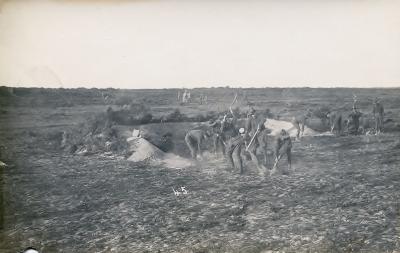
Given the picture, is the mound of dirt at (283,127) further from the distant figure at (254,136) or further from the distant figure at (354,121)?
the distant figure at (354,121)

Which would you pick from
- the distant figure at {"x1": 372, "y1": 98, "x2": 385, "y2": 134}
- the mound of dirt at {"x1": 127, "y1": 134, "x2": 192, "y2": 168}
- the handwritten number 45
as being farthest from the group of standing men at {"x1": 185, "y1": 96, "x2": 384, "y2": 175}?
the handwritten number 45

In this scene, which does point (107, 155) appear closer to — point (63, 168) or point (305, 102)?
point (63, 168)

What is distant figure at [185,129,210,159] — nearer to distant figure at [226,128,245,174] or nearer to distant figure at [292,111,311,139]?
distant figure at [226,128,245,174]

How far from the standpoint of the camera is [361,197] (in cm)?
352

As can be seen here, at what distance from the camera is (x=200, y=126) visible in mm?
3504

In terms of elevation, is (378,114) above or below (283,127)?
above

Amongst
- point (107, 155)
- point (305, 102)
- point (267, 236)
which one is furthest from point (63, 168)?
point (305, 102)

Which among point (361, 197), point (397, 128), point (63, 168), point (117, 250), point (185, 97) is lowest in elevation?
point (117, 250)

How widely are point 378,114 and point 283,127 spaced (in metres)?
0.81

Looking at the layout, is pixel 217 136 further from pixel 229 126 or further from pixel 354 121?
pixel 354 121

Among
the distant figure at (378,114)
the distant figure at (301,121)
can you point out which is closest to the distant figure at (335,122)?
the distant figure at (301,121)

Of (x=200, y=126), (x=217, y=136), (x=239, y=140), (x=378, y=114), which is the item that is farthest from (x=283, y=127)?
(x=378, y=114)

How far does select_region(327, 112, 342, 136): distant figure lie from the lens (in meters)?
3.53

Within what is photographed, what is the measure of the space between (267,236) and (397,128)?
1.41m
